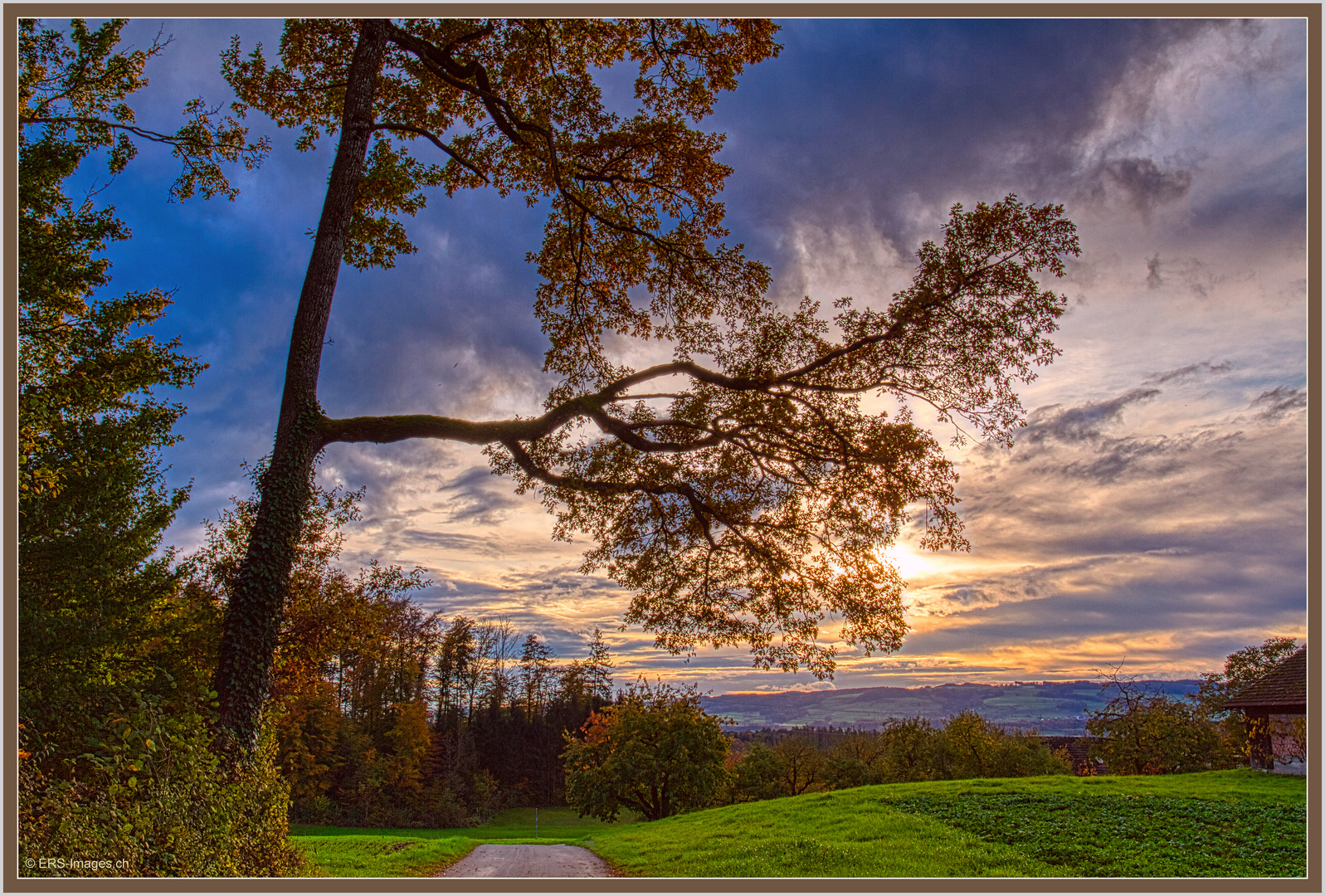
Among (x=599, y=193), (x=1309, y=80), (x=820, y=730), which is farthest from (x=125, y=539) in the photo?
(x=820, y=730)

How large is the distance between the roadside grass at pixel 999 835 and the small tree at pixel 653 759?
7165 mm

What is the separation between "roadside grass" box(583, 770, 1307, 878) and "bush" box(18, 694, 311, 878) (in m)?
5.86

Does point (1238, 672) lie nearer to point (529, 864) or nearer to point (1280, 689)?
point (1280, 689)

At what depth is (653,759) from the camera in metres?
28.9

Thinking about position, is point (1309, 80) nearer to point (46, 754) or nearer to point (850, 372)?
point (850, 372)

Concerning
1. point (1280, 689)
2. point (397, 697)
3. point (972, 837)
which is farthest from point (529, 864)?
point (397, 697)

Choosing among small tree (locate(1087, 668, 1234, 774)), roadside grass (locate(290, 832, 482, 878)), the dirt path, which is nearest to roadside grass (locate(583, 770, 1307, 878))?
the dirt path

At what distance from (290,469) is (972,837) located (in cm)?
1330

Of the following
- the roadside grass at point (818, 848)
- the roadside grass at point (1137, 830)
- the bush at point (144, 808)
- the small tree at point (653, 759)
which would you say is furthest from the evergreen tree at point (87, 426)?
the small tree at point (653, 759)

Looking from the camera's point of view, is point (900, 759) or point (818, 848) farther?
point (900, 759)

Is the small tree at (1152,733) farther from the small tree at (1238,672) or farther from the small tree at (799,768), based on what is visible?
the small tree at (799,768)

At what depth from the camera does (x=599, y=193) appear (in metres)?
12.2

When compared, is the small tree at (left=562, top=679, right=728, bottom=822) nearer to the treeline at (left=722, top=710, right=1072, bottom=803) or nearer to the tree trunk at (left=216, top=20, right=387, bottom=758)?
the treeline at (left=722, top=710, right=1072, bottom=803)

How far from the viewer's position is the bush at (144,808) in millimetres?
5008
